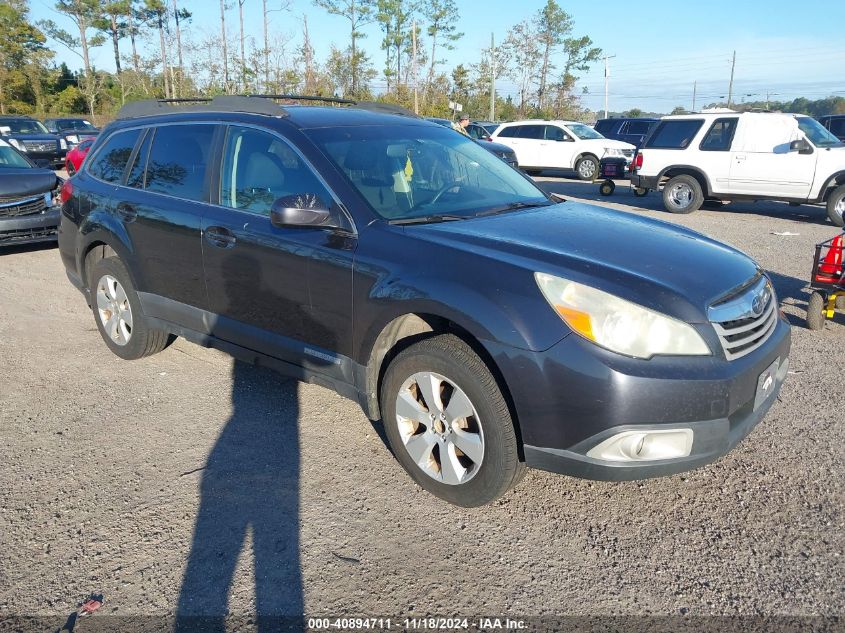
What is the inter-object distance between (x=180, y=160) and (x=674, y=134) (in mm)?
11398

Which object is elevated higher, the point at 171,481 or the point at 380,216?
the point at 380,216

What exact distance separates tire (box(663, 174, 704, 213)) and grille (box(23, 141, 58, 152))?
19.5 meters

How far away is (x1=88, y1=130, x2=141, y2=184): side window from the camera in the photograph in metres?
4.91

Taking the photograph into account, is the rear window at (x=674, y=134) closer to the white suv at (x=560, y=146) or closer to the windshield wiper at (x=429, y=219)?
the white suv at (x=560, y=146)

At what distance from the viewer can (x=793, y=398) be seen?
4.31 m

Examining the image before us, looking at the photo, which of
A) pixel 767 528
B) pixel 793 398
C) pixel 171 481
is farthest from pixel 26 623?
pixel 793 398

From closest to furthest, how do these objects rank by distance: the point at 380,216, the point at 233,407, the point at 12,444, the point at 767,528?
the point at 767,528
the point at 380,216
the point at 12,444
the point at 233,407

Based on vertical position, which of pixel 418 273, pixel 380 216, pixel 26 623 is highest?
pixel 380 216

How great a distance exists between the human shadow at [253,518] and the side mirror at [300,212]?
1281mm

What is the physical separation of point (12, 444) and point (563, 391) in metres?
3.19

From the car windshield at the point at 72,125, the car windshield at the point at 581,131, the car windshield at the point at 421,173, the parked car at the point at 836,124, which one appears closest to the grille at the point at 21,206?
the car windshield at the point at 421,173

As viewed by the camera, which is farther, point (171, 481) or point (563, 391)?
point (171, 481)

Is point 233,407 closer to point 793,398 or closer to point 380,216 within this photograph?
point 380,216

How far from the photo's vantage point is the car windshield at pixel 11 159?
9719 mm
